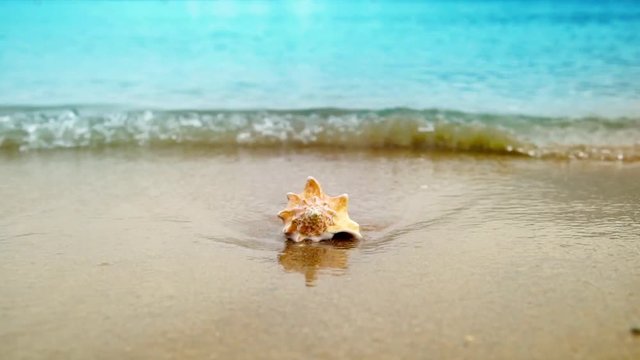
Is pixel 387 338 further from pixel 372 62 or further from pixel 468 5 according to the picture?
pixel 468 5

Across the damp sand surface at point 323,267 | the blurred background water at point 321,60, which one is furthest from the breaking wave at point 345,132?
the damp sand surface at point 323,267

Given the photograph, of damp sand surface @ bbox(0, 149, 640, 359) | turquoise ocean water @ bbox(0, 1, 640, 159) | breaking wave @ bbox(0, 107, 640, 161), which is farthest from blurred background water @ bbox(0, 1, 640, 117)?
damp sand surface @ bbox(0, 149, 640, 359)

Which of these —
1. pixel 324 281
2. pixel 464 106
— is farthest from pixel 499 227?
pixel 464 106

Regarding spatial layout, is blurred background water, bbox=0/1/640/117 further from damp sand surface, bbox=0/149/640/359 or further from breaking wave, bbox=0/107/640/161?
damp sand surface, bbox=0/149/640/359

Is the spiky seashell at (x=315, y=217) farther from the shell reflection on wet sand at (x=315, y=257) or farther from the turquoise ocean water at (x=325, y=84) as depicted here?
the turquoise ocean water at (x=325, y=84)

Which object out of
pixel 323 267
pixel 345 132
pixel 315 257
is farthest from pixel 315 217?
pixel 345 132
